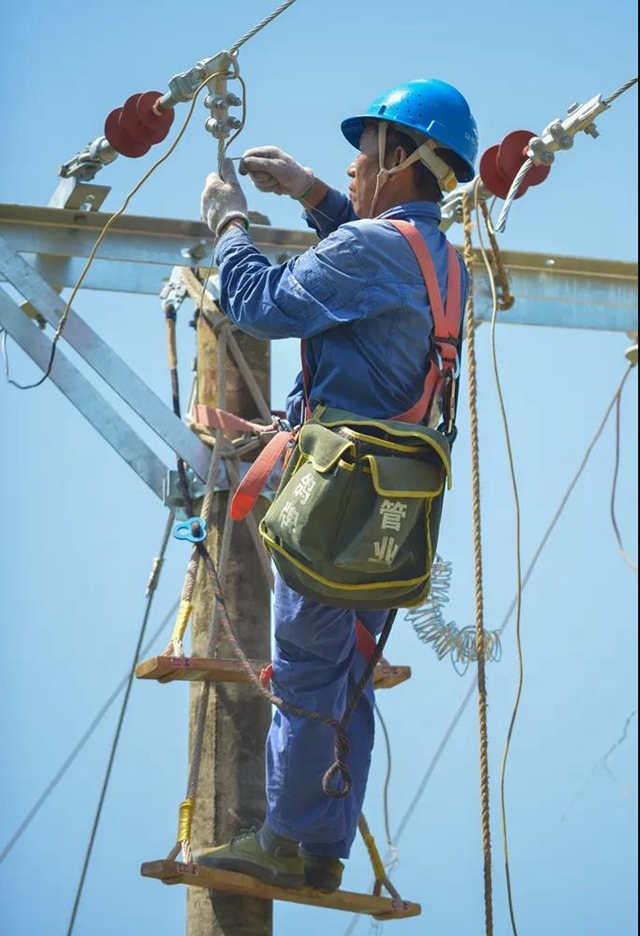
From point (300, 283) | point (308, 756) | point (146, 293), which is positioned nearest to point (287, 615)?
point (308, 756)

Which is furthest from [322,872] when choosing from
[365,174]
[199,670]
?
[365,174]

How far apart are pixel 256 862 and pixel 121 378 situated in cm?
159

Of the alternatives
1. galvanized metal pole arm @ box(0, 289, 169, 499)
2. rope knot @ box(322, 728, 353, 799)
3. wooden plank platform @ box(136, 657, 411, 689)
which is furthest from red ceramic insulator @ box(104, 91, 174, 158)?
rope knot @ box(322, 728, 353, 799)

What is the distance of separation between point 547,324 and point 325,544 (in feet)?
8.79

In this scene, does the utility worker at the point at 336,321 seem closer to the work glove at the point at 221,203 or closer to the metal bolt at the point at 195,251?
the work glove at the point at 221,203

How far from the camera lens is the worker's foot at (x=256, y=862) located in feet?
16.6

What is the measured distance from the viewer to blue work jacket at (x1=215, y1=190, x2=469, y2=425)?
15.3ft

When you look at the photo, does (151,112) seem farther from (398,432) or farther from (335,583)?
(335,583)

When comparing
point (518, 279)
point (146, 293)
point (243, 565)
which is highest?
point (518, 279)

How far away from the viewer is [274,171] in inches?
198

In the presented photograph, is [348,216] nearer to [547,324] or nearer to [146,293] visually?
[146,293]

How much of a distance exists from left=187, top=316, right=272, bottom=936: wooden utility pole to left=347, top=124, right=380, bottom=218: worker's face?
1.17 m

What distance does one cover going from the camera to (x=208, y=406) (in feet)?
19.5

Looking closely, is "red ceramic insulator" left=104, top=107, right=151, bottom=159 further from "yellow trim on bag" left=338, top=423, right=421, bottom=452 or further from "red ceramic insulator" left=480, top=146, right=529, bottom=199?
"yellow trim on bag" left=338, top=423, right=421, bottom=452
